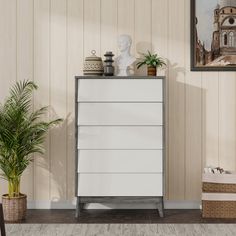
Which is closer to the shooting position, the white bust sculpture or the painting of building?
the white bust sculpture

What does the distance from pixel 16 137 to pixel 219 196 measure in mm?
1841

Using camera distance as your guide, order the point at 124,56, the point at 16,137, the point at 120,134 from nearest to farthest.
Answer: the point at 16,137
the point at 120,134
the point at 124,56

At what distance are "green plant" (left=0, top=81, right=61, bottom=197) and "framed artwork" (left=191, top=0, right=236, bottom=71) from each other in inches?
58.9

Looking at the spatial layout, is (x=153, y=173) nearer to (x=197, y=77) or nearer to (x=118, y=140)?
(x=118, y=140)

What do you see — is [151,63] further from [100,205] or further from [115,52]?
[100,205]

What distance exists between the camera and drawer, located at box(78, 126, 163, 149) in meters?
4.72

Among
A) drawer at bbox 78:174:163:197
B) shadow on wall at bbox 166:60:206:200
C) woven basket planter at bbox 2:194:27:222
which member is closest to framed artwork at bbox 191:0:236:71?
shadow on wall at bbox 166:60:206:200

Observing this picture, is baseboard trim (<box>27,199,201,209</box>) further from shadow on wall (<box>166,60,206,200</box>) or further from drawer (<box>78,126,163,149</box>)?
drawer (<box>78,126,163,149</box>)

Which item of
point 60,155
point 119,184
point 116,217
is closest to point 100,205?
point 116,217

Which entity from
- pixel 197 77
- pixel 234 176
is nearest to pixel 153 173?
pixel 234 176

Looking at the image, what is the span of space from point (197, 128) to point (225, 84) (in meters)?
0.50

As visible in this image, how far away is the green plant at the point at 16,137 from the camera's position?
4648 millimetres

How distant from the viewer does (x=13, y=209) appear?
183 inches

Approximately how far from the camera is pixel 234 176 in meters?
4.72
